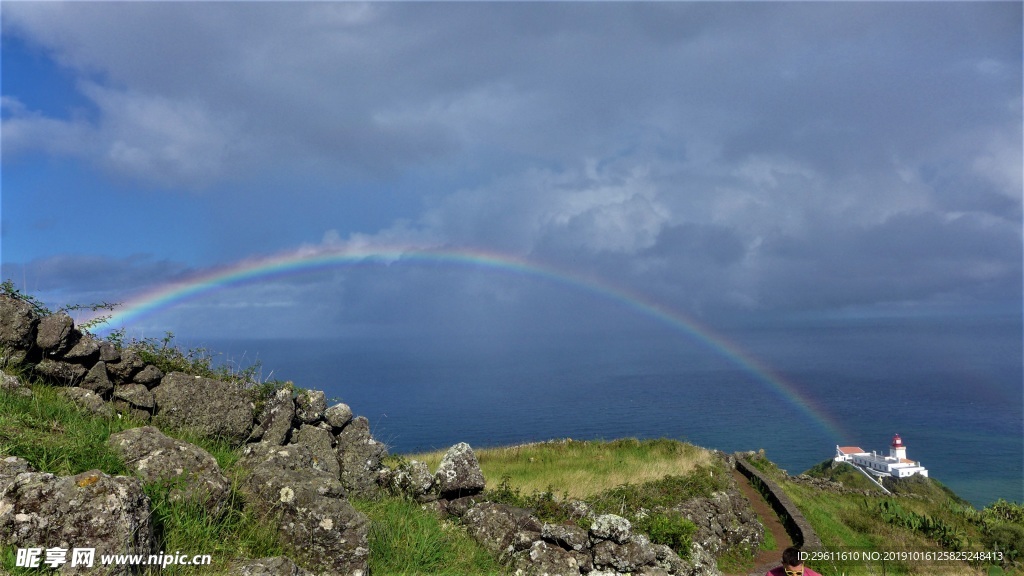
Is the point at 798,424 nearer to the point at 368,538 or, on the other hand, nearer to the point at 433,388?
the point at 433,388

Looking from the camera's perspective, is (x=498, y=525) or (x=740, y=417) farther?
(x=740, y=417)

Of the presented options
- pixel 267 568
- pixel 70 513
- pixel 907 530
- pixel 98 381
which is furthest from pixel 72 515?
pixel 907 530

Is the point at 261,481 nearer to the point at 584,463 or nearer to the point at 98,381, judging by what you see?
the point at 98,381

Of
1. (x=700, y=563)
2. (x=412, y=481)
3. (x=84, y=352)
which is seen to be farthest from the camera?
(x=700, y=563)

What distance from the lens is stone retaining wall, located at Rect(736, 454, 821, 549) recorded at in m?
18.8

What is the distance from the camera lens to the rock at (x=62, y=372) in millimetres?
9716

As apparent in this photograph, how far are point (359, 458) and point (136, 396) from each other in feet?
13.9

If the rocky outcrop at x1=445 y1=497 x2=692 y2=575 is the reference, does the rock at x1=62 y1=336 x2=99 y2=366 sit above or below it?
above

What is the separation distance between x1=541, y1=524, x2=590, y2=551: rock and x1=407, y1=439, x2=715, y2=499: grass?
602 cm

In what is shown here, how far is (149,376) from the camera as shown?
10.5 metres

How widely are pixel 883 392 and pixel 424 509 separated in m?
214

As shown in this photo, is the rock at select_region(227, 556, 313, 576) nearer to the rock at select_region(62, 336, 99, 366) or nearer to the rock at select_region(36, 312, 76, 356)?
the rock at select_region(62, 336, 99, 366)

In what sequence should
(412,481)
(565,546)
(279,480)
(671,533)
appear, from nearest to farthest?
(279,480)
(565,546)
(412,481)
(671,533)

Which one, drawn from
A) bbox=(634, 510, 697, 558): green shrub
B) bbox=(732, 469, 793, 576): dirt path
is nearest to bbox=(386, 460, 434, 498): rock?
bbox=(634, 510, 697, 558): green shrub
